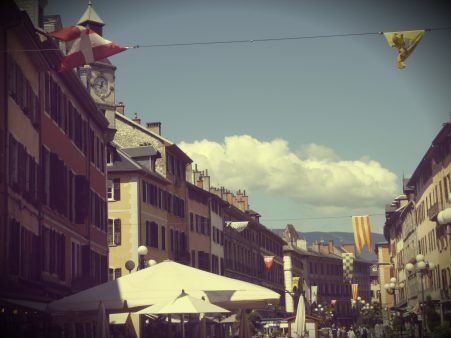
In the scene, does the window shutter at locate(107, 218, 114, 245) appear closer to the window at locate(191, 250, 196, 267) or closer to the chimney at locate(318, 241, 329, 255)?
the window at locate(191, 250, 196, 267)

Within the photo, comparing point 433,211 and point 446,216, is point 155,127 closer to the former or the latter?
point 433,211

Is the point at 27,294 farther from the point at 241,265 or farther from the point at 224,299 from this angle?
the point at 241,265

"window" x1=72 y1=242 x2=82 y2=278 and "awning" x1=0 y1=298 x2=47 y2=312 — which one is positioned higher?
"window" x1=72 y1=242 x2=82 y2=278

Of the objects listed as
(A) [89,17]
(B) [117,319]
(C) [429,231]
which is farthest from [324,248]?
(B) [117,319]

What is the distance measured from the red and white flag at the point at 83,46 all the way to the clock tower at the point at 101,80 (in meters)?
42.8

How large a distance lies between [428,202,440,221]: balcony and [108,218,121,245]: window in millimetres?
21025

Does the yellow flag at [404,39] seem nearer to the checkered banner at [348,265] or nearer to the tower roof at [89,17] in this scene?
the tower roof at [89,17]

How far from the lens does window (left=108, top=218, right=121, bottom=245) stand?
55.3 metres

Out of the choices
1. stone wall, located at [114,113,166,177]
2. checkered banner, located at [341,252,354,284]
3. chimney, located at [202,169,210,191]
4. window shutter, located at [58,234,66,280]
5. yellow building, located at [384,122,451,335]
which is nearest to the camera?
window shutter, located at [58,234,66,280]

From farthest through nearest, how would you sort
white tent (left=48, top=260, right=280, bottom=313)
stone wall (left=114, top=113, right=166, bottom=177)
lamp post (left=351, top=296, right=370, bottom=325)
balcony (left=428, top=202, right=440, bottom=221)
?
lamp post (left=351, top=296, right=370, bottom=325) → stone wall (left=114, top=113, right=166, bottom=177) → balcony (left=428, top=202, right=440, bottom=221) → white tent (left=48, top=260, right=280, bottom=313)

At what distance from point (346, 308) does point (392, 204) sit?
6564 cm

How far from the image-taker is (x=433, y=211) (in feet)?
188

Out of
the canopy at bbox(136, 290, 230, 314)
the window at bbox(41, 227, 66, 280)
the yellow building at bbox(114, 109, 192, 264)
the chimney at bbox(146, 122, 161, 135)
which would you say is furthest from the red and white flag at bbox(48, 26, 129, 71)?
the chimney at bbox(146, 122, 161, 135)

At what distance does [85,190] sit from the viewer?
35.1 metres
